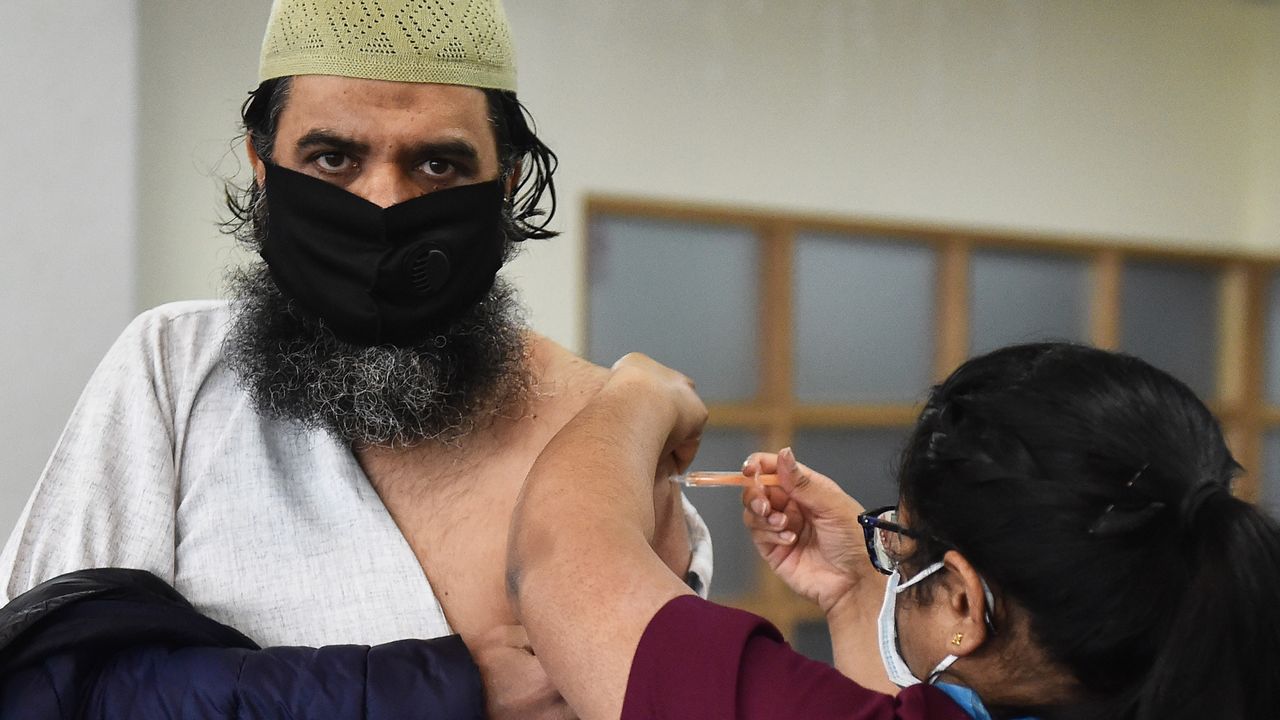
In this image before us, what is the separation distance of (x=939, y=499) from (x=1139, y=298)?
503 cm

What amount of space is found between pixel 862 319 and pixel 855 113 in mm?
848

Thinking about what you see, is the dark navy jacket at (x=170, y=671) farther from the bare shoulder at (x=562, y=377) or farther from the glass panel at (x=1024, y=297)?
the glass panel at (x=1024, y=297)

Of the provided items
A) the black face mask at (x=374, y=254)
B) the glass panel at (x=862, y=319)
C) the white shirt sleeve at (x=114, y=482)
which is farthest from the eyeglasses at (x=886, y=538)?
the glass panel at (x=862, y=319)

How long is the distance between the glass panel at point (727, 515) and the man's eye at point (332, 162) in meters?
3.19

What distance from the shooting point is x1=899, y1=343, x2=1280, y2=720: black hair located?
3.19ft

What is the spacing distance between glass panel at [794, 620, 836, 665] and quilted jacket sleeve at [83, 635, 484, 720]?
3.77 meters

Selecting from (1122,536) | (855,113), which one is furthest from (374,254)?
(855,113)

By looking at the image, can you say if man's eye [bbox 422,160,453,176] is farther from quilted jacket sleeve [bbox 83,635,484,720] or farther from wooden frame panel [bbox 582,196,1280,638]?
wooden frame panel [bbox 582,196,1280,638]

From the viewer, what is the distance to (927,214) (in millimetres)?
4938

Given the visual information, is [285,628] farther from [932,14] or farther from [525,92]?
[932,14]

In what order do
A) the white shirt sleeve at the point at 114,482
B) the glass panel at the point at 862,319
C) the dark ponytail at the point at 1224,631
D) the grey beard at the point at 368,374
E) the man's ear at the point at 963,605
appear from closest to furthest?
the dark ponytail at the point at 1224,631 < the man's ear at the point at 963,605 < the white shirt sleeve at the point at 114,482 < the grey beard at the point at 368,374 < the glass panel at the point at 862,319

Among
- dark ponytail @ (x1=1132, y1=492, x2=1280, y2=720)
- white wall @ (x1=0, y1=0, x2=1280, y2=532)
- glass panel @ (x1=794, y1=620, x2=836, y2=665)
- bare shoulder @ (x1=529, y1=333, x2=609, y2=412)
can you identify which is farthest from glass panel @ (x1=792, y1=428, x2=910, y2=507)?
dark ponytail @ (x1=1132, y1=492, x2=1280, y2=720)

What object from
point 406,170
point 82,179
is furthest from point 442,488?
point 82,179

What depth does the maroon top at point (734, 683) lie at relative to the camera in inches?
40.1
